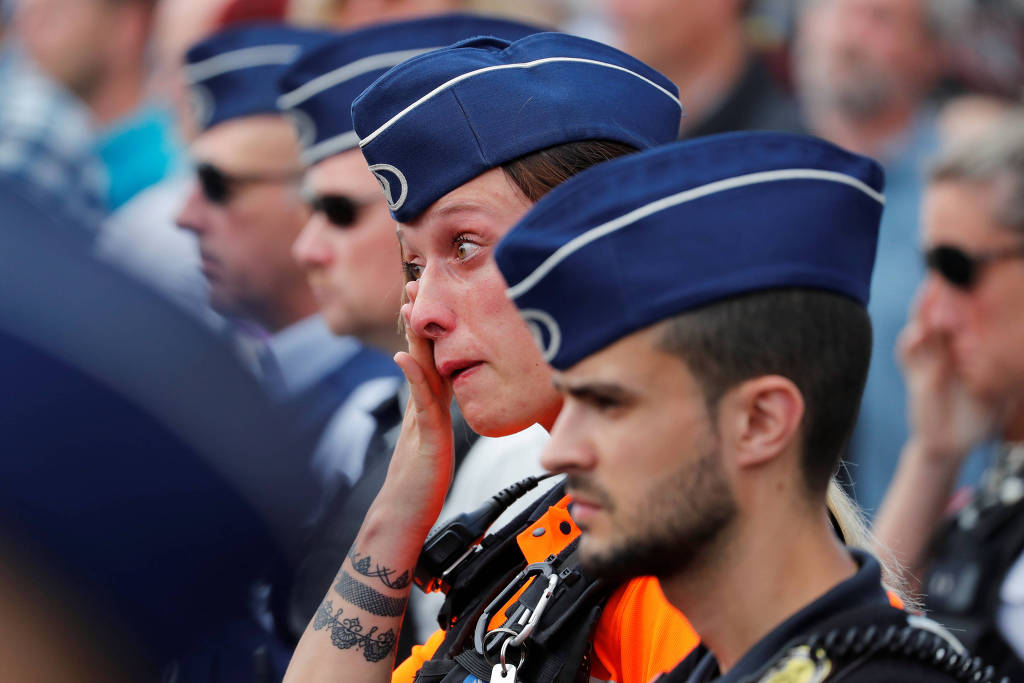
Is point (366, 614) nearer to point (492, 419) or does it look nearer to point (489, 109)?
point (492, 419)

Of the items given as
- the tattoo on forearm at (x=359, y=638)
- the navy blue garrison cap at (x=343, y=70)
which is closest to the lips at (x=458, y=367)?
the tattoo on forearm at (x=359, y=638)

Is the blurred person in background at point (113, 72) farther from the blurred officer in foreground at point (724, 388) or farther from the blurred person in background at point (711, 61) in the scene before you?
the blurred officer in foreground at point (724, 388)

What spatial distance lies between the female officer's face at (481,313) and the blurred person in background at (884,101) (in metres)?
3.28

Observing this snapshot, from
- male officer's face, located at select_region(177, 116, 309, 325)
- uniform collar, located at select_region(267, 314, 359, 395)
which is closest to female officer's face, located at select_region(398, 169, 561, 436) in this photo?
uniform collar, located at select_region(267, 314, 359, 395)

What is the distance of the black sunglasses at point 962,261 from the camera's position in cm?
420

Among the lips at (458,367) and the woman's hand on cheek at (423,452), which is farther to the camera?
the woman's hand on cheek at (423,452)

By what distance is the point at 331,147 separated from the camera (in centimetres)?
431

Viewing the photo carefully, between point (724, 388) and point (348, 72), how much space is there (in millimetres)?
2819

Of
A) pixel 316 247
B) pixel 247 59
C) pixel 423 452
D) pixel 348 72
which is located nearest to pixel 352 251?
pixel 316 247

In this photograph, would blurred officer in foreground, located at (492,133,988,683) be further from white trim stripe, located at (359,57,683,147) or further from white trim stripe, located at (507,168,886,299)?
white trim stripe, located at (359,57,683,147)

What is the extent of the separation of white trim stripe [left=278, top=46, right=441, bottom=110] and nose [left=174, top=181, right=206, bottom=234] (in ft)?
3.47

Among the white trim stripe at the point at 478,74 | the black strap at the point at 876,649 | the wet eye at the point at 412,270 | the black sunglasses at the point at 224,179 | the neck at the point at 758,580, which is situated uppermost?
the white trim stripe at the point at 478,74

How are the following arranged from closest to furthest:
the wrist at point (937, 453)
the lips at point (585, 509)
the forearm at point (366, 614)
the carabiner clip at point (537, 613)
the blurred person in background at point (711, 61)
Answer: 1. the lips at point (585, 509)
2. the carabiner clip at point (537, 613)
3. the forearm at point (366, 614)
4. the wrist at point (937, 453)
5. the blurred person in background at point (711, 61)

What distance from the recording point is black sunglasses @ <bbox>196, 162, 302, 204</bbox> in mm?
5242
